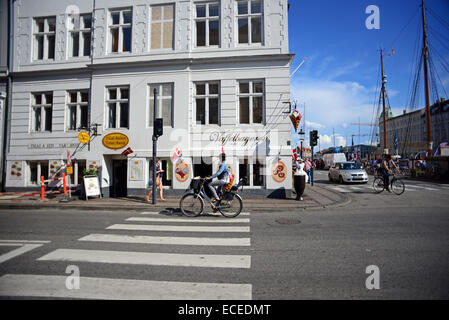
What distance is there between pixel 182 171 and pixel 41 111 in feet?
32.0

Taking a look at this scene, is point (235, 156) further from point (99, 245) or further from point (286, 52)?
point (99, 245)

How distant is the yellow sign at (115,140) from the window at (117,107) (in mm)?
651

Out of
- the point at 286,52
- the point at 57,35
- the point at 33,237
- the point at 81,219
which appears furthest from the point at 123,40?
the point at 33,237

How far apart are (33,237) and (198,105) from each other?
922 cm

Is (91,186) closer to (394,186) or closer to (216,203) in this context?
(216,203)

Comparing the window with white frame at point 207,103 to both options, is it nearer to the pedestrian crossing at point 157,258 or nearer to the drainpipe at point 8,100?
the pedestrian crossing at point 157,258

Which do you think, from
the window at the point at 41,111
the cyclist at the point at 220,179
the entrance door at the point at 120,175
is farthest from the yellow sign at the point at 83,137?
the cyclist at the point at 220,179

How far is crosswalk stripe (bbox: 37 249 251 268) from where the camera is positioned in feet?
12.8

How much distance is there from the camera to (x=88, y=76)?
1311 centimetres

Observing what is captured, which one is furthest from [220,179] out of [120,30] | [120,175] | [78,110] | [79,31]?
[79,31]

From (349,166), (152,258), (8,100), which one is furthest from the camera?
(349,166)

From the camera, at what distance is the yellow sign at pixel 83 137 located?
12.0m

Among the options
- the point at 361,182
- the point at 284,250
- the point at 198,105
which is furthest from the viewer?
the point at 361,182

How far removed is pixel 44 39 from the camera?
13.8 m
